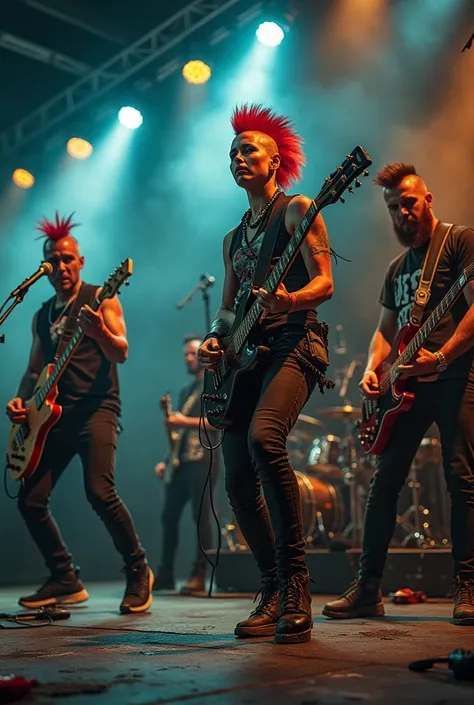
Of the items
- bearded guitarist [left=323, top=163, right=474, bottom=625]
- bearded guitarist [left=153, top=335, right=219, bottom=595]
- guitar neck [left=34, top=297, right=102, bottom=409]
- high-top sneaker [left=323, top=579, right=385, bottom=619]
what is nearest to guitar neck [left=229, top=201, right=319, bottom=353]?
bearded guitarist [left=323, top=163, right=474, bottom=625]

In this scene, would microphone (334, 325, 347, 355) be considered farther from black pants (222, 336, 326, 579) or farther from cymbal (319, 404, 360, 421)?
black pants (222, 336, 326, 579)

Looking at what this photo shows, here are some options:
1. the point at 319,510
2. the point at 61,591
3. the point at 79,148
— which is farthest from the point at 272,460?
the point at 79,148

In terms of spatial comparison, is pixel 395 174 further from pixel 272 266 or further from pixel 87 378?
pixel 87 378

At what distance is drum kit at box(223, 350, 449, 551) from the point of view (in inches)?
283

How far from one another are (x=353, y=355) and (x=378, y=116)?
2.68 m

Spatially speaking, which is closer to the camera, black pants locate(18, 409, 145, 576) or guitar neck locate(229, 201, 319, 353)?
guitar neck locate(229, 201, 319, 353)

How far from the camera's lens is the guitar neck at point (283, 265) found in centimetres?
303

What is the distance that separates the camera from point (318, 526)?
7484mm

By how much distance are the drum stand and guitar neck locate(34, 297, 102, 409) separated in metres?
3.73

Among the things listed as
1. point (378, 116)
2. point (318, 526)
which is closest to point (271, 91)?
point (378, 116)

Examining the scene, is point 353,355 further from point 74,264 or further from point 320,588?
point 74,264

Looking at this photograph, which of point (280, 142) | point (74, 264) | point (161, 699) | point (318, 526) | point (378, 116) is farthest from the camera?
point (378, 116)

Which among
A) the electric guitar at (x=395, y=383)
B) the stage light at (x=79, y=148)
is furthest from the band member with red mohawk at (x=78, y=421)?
the stage light at (x=79, y=148)

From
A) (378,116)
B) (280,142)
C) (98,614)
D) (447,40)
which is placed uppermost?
(447,40)
